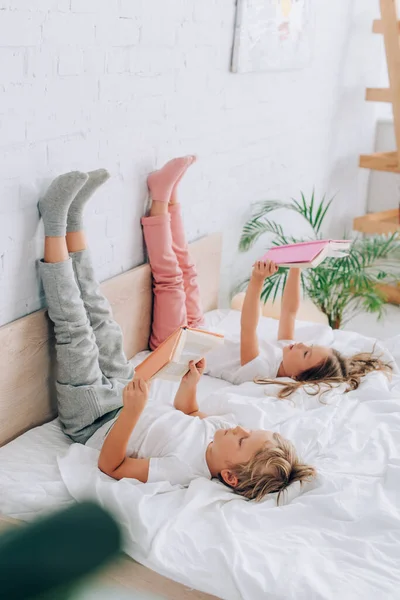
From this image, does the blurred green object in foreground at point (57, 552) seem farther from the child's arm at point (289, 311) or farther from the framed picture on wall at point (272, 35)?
the framed picture on wall at point (272, 35)

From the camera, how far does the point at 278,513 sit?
140 centimetres

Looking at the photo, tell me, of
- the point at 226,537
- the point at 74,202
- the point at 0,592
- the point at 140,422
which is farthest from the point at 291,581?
the point at 74,202

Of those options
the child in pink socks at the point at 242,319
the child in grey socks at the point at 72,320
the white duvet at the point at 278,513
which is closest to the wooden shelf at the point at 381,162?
the child in pink socks at the point at 242,319

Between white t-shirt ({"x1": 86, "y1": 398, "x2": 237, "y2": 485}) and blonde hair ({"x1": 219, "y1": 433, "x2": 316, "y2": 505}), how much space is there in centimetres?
9

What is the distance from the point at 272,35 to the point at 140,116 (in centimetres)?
93

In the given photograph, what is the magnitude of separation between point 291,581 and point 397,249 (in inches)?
95.1

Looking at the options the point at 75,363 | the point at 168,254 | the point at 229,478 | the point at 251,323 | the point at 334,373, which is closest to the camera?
the point at 229,478

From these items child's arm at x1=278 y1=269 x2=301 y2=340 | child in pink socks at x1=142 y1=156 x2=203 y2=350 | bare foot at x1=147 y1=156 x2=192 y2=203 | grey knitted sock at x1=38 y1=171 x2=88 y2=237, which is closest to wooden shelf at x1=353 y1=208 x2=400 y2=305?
child's arm at x1=278 y1=269 x2=301 y2=340

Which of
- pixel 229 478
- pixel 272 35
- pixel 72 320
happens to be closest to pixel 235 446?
pixel 229 478

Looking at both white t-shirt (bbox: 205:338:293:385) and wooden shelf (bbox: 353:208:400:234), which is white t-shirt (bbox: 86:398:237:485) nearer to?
white t-shirt (bbox: 205:338:293:385)

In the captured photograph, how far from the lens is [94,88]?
73.2 inches

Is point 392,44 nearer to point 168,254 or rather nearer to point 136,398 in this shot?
point 168,254

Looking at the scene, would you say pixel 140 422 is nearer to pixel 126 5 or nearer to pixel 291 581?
pixel 291 581

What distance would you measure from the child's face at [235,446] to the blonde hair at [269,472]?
0.01 meters
